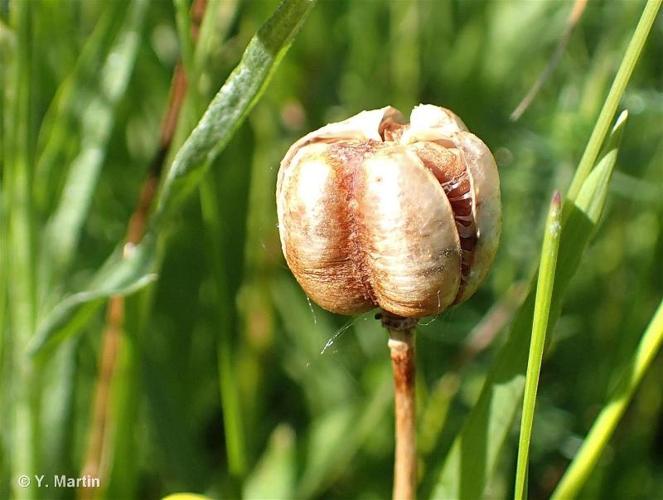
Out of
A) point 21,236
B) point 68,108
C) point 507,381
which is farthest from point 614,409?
point 68,108

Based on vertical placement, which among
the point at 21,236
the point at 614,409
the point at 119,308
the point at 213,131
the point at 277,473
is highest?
the point at 213,131

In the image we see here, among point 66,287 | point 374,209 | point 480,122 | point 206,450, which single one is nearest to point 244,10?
point 480,122

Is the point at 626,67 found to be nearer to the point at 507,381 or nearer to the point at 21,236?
the point at 507,381

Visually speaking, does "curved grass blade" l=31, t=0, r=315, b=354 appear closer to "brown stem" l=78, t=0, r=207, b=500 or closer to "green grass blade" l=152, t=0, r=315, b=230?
Result: "green grass blade" l=152, t=0, r=315, b=230

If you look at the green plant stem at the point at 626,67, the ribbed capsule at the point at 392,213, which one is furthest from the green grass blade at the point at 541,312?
the green plant stem at the point at 626,67

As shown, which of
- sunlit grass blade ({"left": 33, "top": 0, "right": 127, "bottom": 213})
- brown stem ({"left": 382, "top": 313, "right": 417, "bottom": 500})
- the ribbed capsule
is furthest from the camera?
sunlit grass blade ({"left": 33, "top": 0, "right": 127, "bottom": 213})

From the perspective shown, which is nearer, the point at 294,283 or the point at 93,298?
the point at 93,298

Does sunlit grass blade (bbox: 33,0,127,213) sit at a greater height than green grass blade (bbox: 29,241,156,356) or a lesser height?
greater

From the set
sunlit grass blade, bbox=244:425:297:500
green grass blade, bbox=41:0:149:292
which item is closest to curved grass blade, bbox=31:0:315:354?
green grass blade, bbox=41:0:149:292
